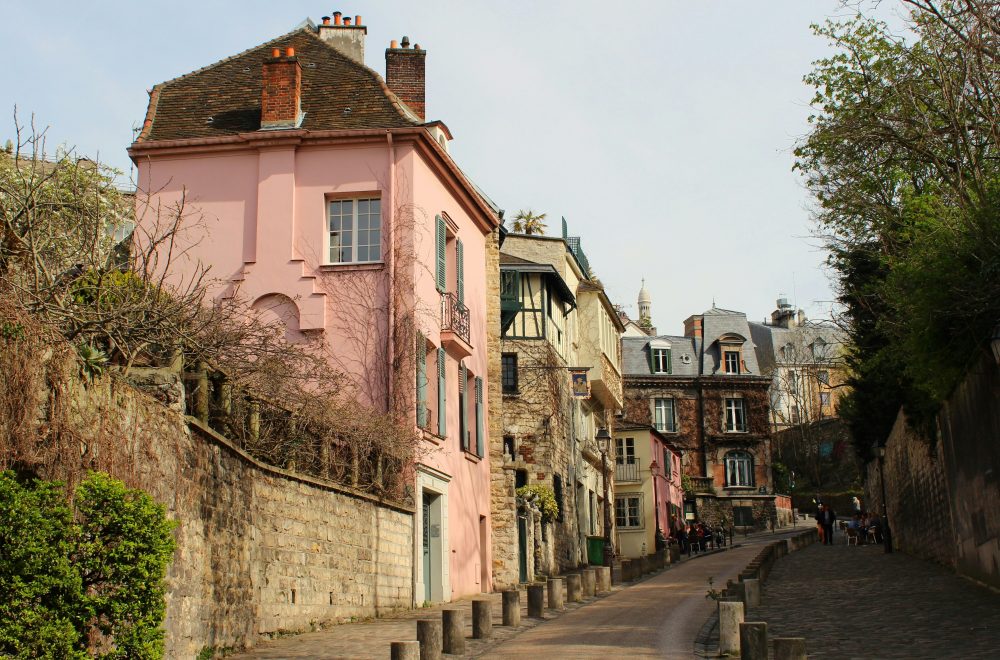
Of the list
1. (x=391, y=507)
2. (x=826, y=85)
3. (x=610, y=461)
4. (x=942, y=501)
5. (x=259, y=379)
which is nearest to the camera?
(x=259, y=379)

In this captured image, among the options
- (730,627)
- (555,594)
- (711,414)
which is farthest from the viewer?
(711,414)

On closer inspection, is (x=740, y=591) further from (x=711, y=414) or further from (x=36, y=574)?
(x=711, y=414)

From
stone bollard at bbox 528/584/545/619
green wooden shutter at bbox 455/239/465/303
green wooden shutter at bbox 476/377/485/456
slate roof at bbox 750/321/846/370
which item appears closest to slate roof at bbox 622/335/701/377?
slate roof at bbox 750/321/846/370

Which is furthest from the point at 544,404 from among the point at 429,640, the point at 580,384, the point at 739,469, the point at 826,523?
the point at 739,469

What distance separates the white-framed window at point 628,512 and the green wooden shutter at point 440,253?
28.4 m

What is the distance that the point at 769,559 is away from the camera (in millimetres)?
27516

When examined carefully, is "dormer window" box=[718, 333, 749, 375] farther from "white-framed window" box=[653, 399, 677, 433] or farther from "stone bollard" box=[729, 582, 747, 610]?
"stone bollard" box=[729, 582, 747, 610]

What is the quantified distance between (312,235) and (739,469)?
44298mm

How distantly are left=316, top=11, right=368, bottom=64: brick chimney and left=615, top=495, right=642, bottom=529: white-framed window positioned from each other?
94.5 ft

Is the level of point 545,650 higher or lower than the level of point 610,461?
lower

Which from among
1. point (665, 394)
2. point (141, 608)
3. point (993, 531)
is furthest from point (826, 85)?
point (665, 394)

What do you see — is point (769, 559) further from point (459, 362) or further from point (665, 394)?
point (665, 394)

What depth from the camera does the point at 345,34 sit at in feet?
85.5

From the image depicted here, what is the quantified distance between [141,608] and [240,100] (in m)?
15.9
